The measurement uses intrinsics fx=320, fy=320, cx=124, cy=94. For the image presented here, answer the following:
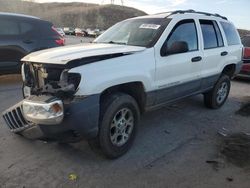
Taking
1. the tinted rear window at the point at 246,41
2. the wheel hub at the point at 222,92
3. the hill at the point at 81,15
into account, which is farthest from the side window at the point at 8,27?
the hill at the point at 81,15

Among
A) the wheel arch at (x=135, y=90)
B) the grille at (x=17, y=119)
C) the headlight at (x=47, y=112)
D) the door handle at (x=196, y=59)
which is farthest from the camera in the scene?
the door handle at (x=196, y=59)

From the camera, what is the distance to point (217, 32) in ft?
21.2

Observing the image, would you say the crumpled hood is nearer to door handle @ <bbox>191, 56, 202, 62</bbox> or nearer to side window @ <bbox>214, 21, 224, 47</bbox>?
door handle @ <bbox>191, 56, 202, 62</bbox>

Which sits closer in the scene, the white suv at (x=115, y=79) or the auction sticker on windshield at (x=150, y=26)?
the white suv at (x=115, y=79)

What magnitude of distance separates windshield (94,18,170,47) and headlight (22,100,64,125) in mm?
A: 1768

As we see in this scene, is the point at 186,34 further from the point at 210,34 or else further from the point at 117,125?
the point at 117,125

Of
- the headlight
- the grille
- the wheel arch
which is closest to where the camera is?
the headlight

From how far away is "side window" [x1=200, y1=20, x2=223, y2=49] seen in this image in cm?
597

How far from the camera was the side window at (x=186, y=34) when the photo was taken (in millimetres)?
5078

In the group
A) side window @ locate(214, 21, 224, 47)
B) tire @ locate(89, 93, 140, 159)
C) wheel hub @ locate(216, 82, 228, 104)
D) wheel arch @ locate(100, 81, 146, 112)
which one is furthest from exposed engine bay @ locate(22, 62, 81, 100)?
wheel hub @ locate(216, 82, 228, 104)

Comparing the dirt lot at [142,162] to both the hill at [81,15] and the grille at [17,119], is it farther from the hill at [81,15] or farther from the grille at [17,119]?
the hill at [81,15]

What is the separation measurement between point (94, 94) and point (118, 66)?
552 mm

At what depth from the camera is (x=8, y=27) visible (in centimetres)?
816

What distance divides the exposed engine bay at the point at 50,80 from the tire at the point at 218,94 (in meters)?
3.81
